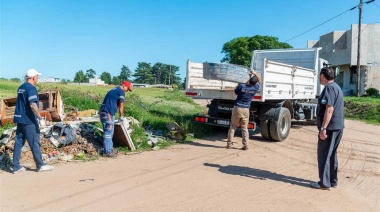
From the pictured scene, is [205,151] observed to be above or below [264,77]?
below

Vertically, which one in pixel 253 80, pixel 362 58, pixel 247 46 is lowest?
pixel 253 80

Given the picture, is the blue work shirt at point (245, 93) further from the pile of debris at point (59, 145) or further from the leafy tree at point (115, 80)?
the leafy tree at point (115, 80)

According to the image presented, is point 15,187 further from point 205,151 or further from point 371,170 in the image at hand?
point 371,170

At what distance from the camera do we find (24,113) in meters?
5.31

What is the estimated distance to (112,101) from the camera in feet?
22.3

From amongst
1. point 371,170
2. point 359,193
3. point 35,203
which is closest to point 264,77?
point 371,170

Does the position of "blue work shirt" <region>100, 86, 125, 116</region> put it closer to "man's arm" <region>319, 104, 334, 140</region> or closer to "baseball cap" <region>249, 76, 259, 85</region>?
"baseball cap" <region>249, 76, 259, 85</region>

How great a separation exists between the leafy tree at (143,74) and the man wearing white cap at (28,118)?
9223 cm

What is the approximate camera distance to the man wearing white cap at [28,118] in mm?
5277

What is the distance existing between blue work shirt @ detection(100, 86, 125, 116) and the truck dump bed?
8.49ft

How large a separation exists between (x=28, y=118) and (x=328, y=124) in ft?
15.6

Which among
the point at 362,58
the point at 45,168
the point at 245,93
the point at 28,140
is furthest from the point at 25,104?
the point at 362,58

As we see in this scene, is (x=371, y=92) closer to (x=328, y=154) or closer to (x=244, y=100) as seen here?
(x=244, y=100)

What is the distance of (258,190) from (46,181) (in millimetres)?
3182
